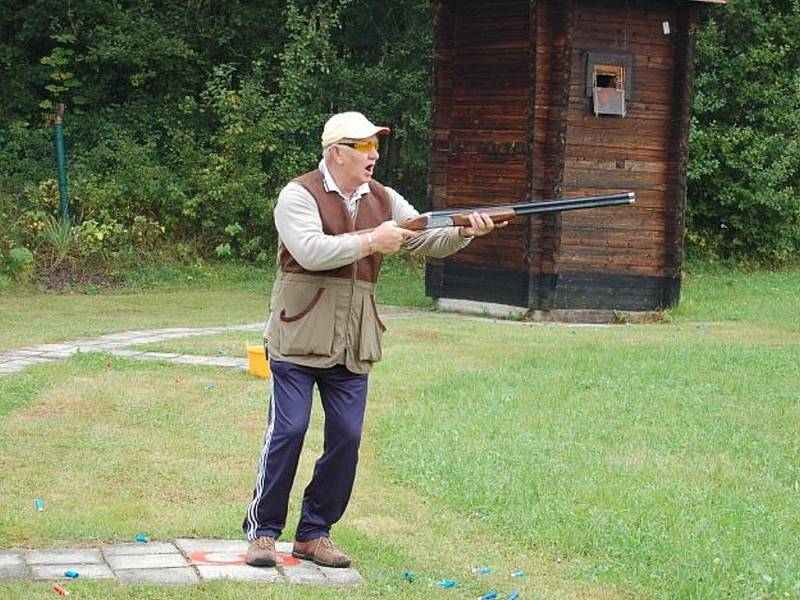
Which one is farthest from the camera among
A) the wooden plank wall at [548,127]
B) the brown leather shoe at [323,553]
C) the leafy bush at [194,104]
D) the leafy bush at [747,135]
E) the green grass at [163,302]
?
the leafy bush at [747,135]

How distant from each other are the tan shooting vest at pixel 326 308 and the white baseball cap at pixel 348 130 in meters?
0.18

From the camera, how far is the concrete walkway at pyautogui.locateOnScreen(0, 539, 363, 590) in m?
5.59

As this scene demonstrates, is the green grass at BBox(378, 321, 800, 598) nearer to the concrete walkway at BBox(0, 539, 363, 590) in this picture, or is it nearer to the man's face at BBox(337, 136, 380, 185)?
the concrete walkway at BBox(0, 539, 363, 590)

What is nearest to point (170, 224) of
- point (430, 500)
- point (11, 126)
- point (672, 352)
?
point (11, 126)

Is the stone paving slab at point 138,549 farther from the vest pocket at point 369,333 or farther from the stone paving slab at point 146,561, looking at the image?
the vest pocket at point 369,333

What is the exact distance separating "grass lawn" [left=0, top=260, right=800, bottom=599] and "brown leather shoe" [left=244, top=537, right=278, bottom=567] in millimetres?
288

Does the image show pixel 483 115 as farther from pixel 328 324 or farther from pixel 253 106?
pixel 328 324

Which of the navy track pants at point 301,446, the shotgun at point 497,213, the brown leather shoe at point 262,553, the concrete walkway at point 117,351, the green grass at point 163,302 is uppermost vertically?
the shotgun at point 497,213

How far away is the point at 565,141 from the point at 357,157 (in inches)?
419

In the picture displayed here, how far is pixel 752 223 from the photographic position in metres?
23.1

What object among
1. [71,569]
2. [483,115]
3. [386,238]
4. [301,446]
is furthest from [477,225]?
[483,115]

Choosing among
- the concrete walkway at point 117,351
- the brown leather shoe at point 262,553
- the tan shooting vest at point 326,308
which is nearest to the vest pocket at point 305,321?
the tan shooting vest at point 326,308

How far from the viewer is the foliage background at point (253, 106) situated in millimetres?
20859

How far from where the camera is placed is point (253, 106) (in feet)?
70.5
